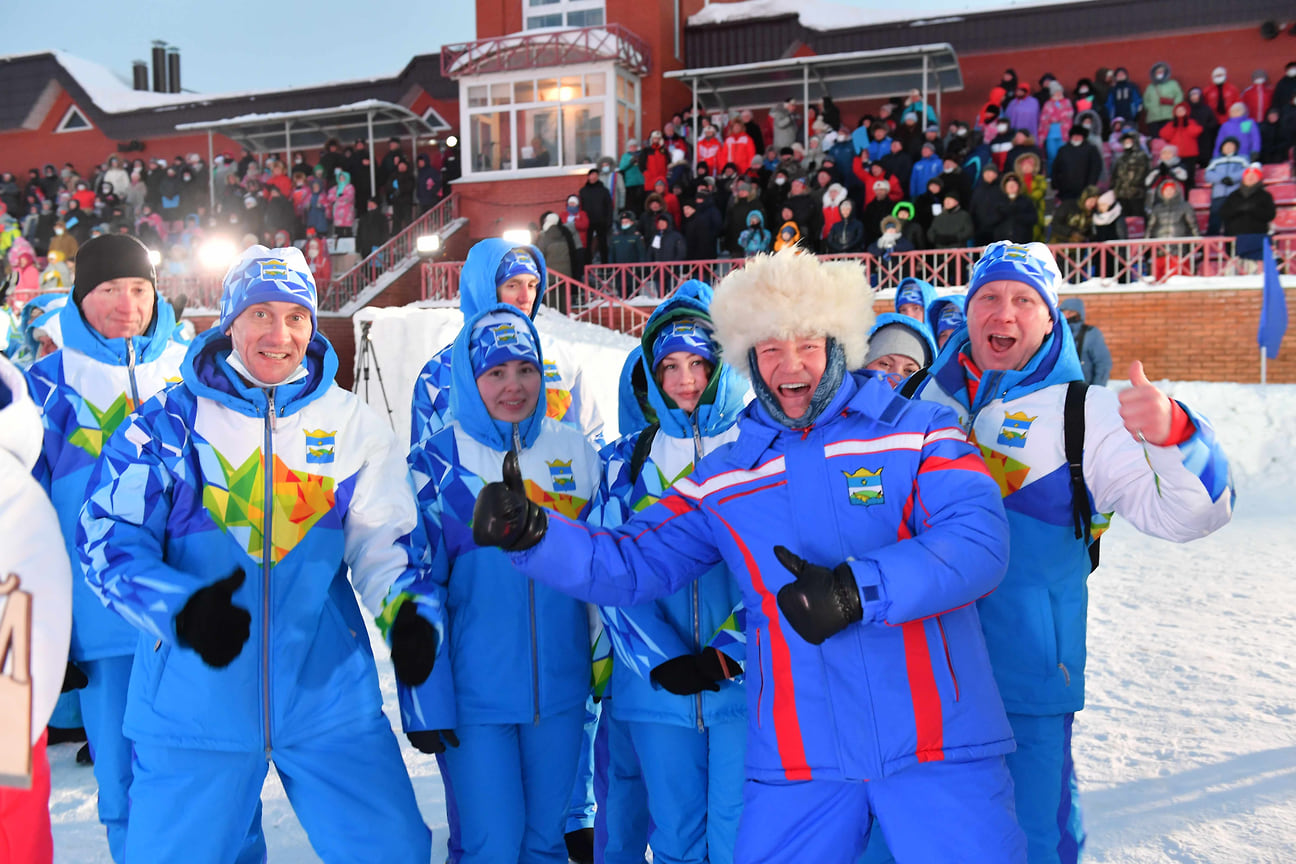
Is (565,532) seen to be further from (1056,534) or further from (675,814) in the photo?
(1056,534)

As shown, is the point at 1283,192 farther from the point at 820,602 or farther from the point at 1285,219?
the point at 820,602

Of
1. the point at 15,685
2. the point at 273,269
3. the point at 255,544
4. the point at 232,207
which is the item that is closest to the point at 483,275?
the point at 273,269

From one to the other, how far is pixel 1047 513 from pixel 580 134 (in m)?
19.2

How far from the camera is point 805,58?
62.7ft

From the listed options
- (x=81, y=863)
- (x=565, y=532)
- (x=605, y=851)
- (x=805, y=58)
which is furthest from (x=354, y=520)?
(x=805, y=58)

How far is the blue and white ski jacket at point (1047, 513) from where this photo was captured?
2.45 meters

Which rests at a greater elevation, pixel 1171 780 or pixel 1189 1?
pixel 1189 1

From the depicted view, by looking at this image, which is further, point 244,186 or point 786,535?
point 244,186

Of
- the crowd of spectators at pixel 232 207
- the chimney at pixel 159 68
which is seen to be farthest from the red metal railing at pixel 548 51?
the chimney at pixel 159 68

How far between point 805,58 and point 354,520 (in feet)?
60.5

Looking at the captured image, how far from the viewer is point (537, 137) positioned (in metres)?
20.8

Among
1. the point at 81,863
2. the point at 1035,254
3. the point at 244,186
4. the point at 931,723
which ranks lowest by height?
the point at 81,863

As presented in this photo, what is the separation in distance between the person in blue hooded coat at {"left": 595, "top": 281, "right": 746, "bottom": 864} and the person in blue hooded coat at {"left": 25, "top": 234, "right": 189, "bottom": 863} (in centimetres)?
164

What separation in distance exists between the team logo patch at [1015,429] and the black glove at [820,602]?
86 cm
